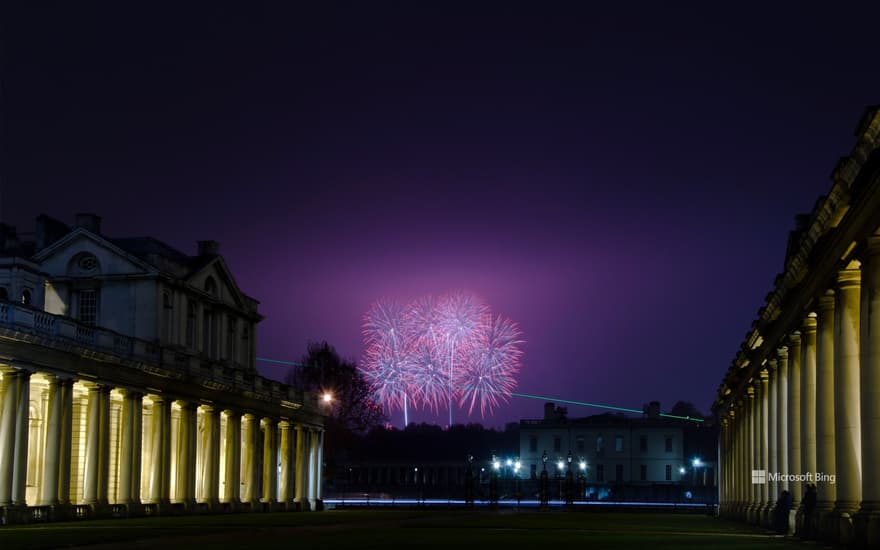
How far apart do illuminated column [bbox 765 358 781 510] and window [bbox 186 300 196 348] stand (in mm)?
40834

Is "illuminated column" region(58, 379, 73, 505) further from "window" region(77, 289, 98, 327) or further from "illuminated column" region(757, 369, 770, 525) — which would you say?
"illuminated column" region(757, 369, 770, 525)

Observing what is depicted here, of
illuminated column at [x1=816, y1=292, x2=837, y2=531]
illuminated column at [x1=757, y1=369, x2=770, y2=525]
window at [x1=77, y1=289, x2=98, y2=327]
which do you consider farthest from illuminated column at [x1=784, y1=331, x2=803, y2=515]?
window at [x1=77, y1=289, x2=98, y2=327]

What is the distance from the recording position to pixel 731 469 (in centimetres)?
8862

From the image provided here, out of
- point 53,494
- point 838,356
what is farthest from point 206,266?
point 838,356

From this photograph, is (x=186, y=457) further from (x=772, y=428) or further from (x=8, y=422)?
(x=772, y=428)

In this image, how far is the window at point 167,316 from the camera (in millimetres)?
82375

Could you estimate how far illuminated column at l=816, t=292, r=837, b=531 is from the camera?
38.9 metres

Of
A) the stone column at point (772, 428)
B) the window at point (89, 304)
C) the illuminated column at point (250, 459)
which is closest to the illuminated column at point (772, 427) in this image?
the stone column at point (772, 428)

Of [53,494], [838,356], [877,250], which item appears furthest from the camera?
[53,494]

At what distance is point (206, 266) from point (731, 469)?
3777cm

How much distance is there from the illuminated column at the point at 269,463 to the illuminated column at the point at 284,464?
2151 millimetres

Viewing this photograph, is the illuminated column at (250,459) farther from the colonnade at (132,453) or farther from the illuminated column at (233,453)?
the illuminated column at (233,453)

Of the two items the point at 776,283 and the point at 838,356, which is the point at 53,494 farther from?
the point at 838,356

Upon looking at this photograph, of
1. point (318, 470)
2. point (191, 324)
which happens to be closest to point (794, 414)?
point (191, 324)
